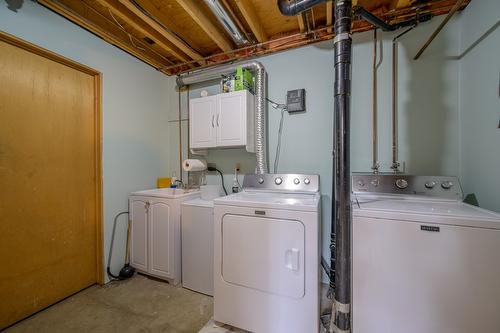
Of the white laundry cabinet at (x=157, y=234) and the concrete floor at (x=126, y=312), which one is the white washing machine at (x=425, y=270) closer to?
the concrete floor at (x=126, y=312)

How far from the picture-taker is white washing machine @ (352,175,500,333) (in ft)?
3.18

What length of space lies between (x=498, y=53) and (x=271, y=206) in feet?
5.91

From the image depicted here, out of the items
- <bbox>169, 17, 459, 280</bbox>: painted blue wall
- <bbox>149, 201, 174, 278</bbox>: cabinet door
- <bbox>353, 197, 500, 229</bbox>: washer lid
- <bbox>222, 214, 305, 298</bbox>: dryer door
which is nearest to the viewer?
<bbox>353, 197, 500, 229</bbox>: washer lid

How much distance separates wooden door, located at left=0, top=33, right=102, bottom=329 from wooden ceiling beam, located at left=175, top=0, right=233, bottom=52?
3.98ft

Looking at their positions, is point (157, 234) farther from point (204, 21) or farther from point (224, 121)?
point (204, 21)

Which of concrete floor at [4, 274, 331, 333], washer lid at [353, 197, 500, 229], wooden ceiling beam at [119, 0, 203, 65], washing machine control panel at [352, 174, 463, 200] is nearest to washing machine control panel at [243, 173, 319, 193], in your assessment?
washing machine control panel at [352, 174, 463, 200]

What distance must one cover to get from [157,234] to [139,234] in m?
0.31

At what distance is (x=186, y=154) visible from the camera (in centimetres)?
283

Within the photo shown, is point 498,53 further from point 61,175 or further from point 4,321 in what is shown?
point 4,321

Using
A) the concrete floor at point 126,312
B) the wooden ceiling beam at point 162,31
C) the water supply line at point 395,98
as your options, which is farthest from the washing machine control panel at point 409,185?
the wooden ceiling beam at point 162,31

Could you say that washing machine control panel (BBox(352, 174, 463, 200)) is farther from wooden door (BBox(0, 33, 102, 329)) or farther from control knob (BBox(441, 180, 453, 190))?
wooden door (BBox(0, 33, 102, 329))

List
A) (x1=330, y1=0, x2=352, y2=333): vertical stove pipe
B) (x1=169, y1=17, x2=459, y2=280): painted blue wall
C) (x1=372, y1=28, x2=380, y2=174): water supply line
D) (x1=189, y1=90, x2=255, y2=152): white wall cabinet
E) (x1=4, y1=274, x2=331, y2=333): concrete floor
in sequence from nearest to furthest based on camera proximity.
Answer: (x1=330, y1=0, x2=352, y2=333): vertical stove pipe, (x1=4, y1=274, x2=331, y2=333): concrete floor, (x1=169, y1=17, x2=459, y2=280): painted blue wall, (x1=372, y1=28, x2=380, y2=174): water supply line, (x1=189, y1=90, x2=255, y2=152): white wall cabinet

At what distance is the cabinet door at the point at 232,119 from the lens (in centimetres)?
212

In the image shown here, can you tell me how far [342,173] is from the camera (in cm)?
120
